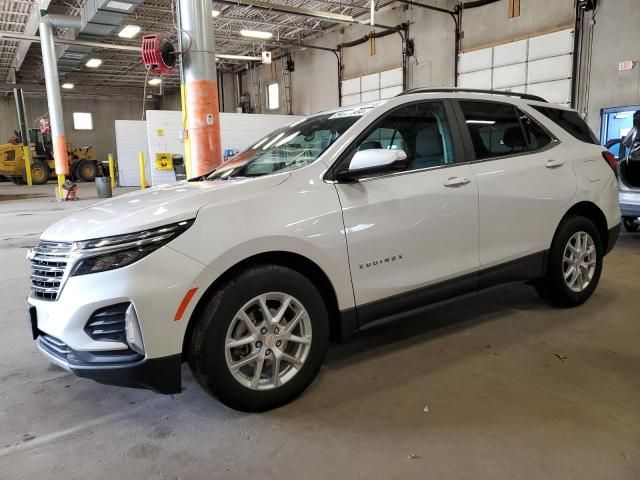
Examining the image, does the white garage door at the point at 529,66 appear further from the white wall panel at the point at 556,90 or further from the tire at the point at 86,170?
the tire at the point at 86,170

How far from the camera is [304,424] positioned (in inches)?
89.3

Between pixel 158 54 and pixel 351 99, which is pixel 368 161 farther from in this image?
pixel 351 99

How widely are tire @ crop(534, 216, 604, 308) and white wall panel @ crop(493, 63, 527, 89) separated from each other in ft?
32.8

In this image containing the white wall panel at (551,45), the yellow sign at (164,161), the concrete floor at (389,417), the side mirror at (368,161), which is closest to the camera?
the concrete floor at (389,417)

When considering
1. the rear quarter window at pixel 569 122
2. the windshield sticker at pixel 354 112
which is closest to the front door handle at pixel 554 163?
the rear quarter window at pixel 569 122

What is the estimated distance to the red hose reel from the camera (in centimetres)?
608

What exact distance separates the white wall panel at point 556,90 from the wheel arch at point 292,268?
1109 centimetres

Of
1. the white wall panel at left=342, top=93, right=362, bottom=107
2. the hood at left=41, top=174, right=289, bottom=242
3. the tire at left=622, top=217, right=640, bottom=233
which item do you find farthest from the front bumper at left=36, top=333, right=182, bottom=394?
the white wall panel at left=342, top=93, right=362, bottom=107

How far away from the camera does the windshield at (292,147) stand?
275 centimetres

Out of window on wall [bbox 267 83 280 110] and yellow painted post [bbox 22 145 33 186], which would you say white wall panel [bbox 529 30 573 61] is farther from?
yellow painted post [bbox 22 145 33 186]

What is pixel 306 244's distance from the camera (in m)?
2.33

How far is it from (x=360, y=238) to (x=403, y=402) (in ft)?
2.80

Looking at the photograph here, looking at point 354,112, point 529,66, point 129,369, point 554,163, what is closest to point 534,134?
point 554,163

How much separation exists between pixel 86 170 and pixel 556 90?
20.1 m
